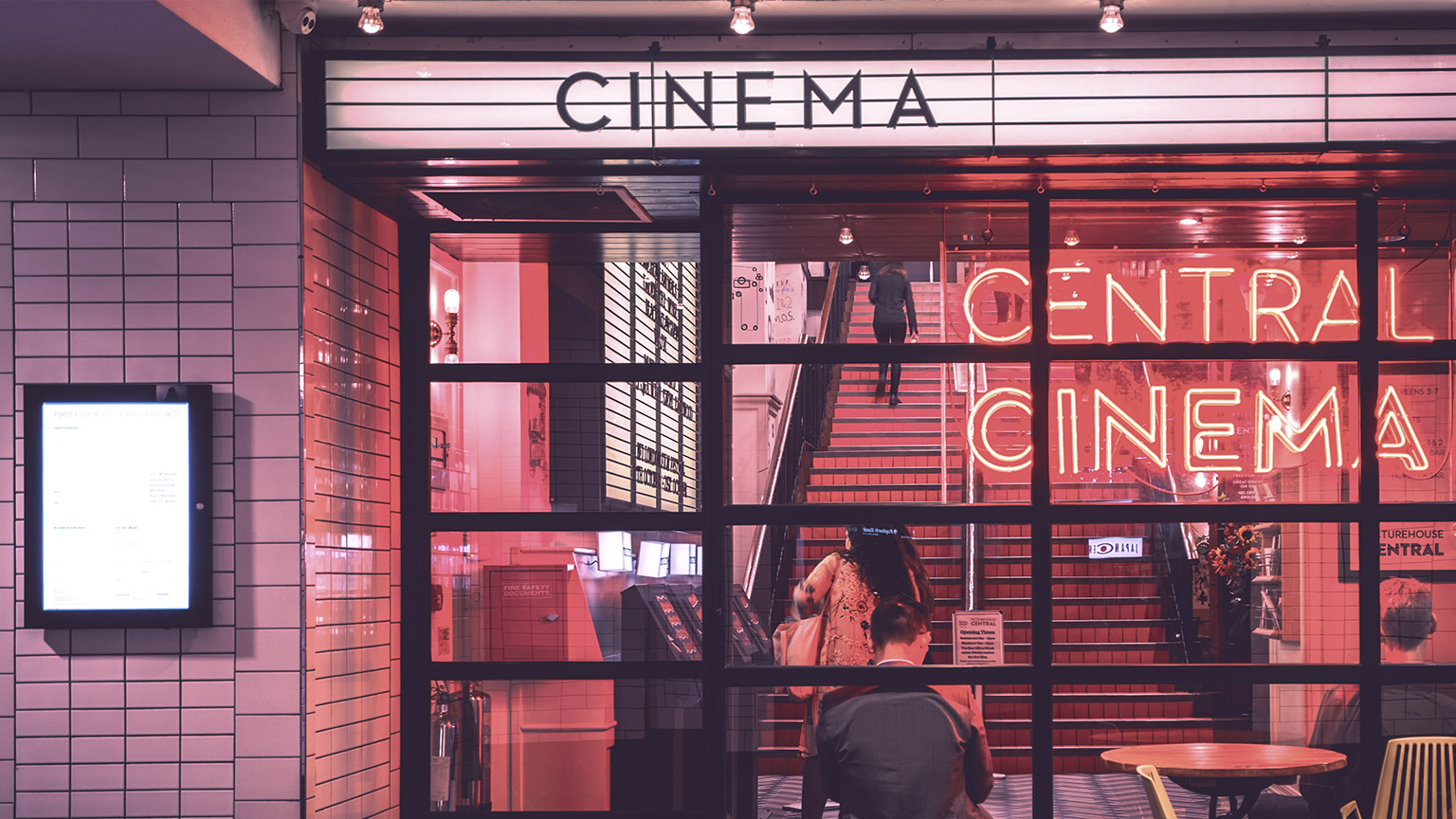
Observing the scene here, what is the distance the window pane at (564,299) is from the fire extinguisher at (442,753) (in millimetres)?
1631

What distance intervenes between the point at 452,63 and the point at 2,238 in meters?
1.93

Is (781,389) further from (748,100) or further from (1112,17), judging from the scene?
(1112,17)

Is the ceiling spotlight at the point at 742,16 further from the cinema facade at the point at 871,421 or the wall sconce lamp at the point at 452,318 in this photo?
the wall sconce lamp at the point at 452,318

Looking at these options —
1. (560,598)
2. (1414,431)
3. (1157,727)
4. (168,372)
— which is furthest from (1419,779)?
(168,372)

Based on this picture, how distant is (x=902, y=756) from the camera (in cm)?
373

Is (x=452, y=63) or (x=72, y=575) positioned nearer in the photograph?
(x=72, y=575)

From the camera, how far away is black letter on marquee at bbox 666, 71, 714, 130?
4.85 meters

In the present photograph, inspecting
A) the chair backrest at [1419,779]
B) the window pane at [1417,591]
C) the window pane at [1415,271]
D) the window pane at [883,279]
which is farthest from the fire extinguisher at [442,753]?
the window pane at [1415,271]

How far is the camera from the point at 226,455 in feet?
15.3

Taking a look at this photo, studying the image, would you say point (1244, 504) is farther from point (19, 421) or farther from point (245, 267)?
point (19, 421)

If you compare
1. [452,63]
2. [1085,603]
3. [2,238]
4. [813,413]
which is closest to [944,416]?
[813,413]

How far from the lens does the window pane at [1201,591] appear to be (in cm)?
523

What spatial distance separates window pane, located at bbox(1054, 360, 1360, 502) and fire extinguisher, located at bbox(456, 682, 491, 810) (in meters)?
2.85

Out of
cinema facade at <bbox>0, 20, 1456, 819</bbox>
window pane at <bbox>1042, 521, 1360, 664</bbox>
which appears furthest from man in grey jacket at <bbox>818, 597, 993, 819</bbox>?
window pane at <bbox>1042, 521, 1360, 664</bbox>
